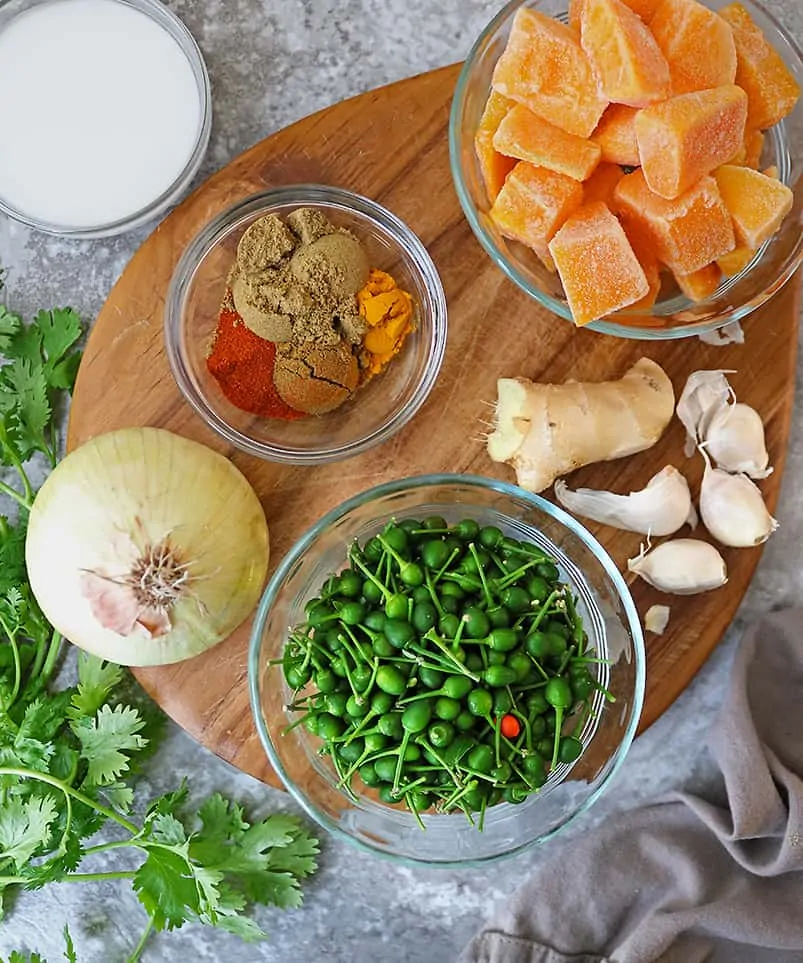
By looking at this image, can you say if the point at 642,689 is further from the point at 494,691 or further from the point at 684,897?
the point at 684,897

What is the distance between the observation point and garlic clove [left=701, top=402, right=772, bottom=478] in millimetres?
1404

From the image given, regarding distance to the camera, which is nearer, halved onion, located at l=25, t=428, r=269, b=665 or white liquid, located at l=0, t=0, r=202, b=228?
halved onion, located at l=25, t=428, r=269, b=665

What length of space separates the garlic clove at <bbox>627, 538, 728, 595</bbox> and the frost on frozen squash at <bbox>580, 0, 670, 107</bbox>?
59 centimetres

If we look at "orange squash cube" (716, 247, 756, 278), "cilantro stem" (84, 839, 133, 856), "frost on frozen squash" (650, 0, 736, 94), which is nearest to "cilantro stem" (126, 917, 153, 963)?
"cilantro stem" (84, 839, 133, 856)

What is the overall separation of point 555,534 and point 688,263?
38cm

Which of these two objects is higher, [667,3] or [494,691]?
[667,3]

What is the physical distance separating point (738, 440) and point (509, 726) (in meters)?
0.55

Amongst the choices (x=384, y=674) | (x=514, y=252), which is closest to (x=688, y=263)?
(x=514, y=252)

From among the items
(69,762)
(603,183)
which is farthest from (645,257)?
(69,762)

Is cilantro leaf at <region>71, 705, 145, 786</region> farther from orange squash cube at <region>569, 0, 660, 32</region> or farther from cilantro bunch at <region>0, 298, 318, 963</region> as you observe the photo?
orange squash cube at <region>569, 0, 660, 32</region>

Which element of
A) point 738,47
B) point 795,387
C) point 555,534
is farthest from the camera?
point 795,387

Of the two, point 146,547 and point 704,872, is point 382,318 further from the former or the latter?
point 704,872

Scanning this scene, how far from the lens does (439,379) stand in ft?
4.70

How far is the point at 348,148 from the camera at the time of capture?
1.42 meters
